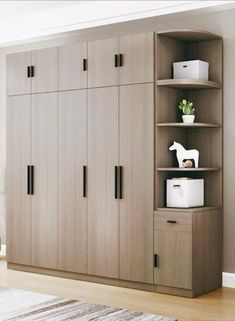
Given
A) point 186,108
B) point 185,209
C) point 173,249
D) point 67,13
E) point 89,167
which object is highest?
point 67,13

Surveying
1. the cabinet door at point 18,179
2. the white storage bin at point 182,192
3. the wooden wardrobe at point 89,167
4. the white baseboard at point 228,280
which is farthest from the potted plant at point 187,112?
the cabinet door at point 18,179

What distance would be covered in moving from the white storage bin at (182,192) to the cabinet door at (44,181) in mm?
1256

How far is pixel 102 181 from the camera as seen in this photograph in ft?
18.5

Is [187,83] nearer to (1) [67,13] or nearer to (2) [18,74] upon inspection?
(1) [67,13]

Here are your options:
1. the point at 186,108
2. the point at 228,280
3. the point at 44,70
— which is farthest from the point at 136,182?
the point at 44,70

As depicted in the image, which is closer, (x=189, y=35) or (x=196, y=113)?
(x=189, y=35)

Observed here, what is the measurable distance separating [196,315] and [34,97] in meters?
2.81

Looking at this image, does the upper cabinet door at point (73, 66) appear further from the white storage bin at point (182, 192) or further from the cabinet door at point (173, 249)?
the cabinet door at point (173, 249)

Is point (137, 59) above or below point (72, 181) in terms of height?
above

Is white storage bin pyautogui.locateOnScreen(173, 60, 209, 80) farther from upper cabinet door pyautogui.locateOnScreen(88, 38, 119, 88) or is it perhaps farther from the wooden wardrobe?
upper cabinet door pyautogui.locateOnScreen(88, 38, 119, 88)

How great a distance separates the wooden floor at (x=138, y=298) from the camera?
4.65m

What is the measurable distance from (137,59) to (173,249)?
5.64 feet

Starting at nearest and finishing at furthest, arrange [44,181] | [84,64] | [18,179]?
[84,64], [44,181], [18,179]

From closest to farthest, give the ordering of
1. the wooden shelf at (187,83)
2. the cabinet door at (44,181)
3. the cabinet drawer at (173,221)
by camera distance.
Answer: the cabinet drawer at (173,221) < the wooden shelf at (187,83) < the cabinet door at (44,181)
